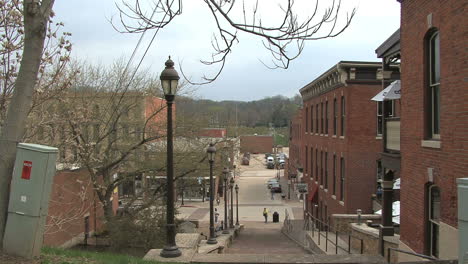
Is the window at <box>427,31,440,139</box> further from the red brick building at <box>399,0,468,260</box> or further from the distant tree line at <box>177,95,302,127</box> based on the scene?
the distant tree line at <box>177,95,302,127</box>

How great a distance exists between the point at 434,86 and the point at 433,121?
768 millimetres

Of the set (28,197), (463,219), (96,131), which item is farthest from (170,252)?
(96,131)

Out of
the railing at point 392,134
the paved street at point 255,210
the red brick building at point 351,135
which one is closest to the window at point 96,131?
the paved street at point 255,210

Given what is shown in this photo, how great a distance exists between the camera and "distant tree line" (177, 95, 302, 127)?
21.7m

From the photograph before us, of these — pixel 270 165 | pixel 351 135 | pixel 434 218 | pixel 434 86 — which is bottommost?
pixel 434 218

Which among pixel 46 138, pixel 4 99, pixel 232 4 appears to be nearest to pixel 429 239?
pixel 232 4

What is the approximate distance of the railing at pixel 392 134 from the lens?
1190 centimetres

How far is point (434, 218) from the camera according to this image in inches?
361

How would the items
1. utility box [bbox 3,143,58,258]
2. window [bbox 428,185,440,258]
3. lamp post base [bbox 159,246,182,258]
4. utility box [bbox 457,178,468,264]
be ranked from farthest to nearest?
window [bbox 428,185,440,258], lamp post base [bbox 159,246,182,258], utility box [bbox 3,143,58,258], utility box [bbox 457,178,468,264]

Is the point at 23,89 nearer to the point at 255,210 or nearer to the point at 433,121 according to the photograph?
the point at 433,121

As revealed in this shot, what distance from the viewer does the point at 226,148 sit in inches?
872

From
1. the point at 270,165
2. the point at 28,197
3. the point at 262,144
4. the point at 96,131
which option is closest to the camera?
the point at 28,197

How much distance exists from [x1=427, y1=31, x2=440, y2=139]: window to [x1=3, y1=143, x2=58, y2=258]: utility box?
25.3 feet

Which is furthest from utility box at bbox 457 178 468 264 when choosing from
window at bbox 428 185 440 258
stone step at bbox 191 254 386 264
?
window at bbox 428 185 440 258
